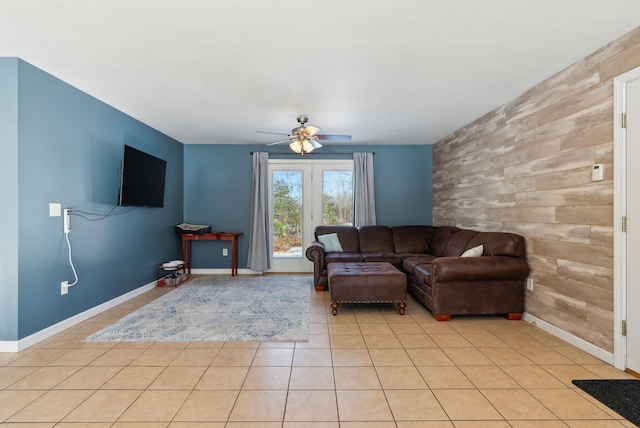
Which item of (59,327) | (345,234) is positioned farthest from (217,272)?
(59,327)

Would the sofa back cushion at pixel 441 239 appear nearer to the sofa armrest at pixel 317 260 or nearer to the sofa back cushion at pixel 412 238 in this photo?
the sofa back cushion at pixel 412 238

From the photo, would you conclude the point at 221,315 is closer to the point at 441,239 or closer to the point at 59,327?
the point at 59,327

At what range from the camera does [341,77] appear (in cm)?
299

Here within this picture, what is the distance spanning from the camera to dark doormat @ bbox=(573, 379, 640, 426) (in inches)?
70.2

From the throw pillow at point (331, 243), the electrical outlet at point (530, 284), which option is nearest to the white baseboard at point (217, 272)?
the throw pillow at point (331, 243)

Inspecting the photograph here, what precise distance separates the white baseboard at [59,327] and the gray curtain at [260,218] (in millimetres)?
2033

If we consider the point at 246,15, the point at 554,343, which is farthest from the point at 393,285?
the point at 246,15

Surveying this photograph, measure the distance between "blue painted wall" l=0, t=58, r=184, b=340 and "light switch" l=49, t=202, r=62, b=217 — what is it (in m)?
0.04

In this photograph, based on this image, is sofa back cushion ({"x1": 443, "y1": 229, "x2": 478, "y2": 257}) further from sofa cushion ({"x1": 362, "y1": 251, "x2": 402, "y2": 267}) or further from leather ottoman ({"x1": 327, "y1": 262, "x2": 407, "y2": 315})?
leather ottoman ({"x1": 327, "y1": 262, "x2": 407, "y2": 315})

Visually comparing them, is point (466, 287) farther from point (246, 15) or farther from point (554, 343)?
point (246, 15)

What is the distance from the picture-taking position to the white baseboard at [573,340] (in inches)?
93.4

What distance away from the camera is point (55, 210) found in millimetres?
2945

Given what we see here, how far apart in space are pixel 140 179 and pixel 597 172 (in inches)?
196

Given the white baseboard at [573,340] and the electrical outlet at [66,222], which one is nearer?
the white baseboard at [573,340]
